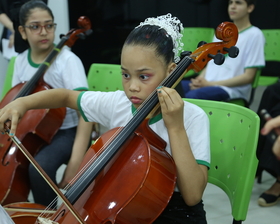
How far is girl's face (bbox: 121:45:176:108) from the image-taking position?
3.43ft

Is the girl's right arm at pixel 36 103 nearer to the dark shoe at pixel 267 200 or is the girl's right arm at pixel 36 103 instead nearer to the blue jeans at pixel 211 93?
the blue jeans at pixel 211 93

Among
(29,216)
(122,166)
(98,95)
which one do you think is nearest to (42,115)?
(98,95)

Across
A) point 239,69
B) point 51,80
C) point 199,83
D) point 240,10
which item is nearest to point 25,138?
point 51,80

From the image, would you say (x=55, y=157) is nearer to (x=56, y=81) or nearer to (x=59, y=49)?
(x=56, y=81)

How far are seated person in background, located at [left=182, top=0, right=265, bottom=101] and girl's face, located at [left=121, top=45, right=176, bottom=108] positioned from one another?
1114 millimetres

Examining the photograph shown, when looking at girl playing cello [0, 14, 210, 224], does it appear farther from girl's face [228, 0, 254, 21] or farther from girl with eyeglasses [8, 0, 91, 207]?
girl's face [228, 0, 254, 21]

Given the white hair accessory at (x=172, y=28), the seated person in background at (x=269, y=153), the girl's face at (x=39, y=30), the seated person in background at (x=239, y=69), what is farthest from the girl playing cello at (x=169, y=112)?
the seated person in background at (x=239, y=69)

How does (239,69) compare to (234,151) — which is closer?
(234,151)

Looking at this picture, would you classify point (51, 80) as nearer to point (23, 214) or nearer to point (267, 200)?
point (23, 214)

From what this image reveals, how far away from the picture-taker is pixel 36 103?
1201 mm

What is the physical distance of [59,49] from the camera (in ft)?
5.40

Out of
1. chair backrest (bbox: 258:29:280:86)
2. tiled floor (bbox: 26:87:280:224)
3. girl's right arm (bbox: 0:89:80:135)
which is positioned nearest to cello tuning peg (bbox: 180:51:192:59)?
girl's right arm (bbox: 0:89:80:135)

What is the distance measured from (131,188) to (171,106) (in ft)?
0.77

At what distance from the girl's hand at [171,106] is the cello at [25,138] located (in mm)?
658
